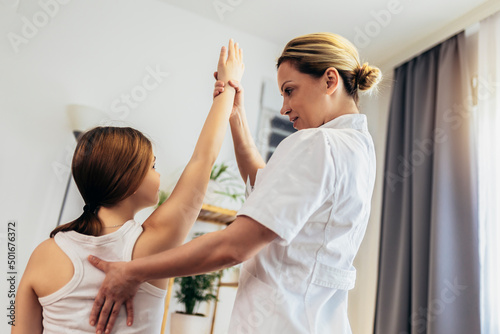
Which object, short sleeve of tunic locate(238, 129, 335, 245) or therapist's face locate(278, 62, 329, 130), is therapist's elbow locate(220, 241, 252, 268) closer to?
short sleeve of tunic locate(238, 129, 335, 245)

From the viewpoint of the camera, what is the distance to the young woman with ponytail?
0.92m

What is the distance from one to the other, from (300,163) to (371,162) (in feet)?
0.79

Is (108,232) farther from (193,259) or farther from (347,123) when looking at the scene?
(347,123)

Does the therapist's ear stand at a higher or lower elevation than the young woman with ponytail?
higher

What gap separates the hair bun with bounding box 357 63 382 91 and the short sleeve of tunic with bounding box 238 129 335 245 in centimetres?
34

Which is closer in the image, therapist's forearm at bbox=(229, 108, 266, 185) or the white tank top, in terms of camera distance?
the white tank top

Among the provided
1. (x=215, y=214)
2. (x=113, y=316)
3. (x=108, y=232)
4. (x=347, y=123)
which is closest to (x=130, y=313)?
(x=113, y=316)

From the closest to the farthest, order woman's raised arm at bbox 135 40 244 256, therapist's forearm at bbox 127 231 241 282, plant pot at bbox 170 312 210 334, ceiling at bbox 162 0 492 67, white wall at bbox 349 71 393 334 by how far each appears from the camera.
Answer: therapist's forearm at bbox 127 231 241 282, woman's raised arm at bbox 135 40 244 256, plant pot at bbox 170 312 210 334, ceiling at bbox 162 0 492 67, white wall at bbox 349 71 393 334

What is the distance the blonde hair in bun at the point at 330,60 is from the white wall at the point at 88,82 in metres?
1.87

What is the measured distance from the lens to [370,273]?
3344 millimetres

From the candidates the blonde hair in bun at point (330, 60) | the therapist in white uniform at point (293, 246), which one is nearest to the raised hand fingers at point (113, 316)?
the therapist in white uniform at point (293, 246)

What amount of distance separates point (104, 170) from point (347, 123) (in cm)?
56

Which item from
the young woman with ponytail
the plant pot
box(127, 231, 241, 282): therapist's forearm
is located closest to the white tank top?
the young woman with ponytail

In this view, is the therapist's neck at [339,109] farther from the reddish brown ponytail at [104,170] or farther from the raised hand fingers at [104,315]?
the raised hand fingers at [104,315]
